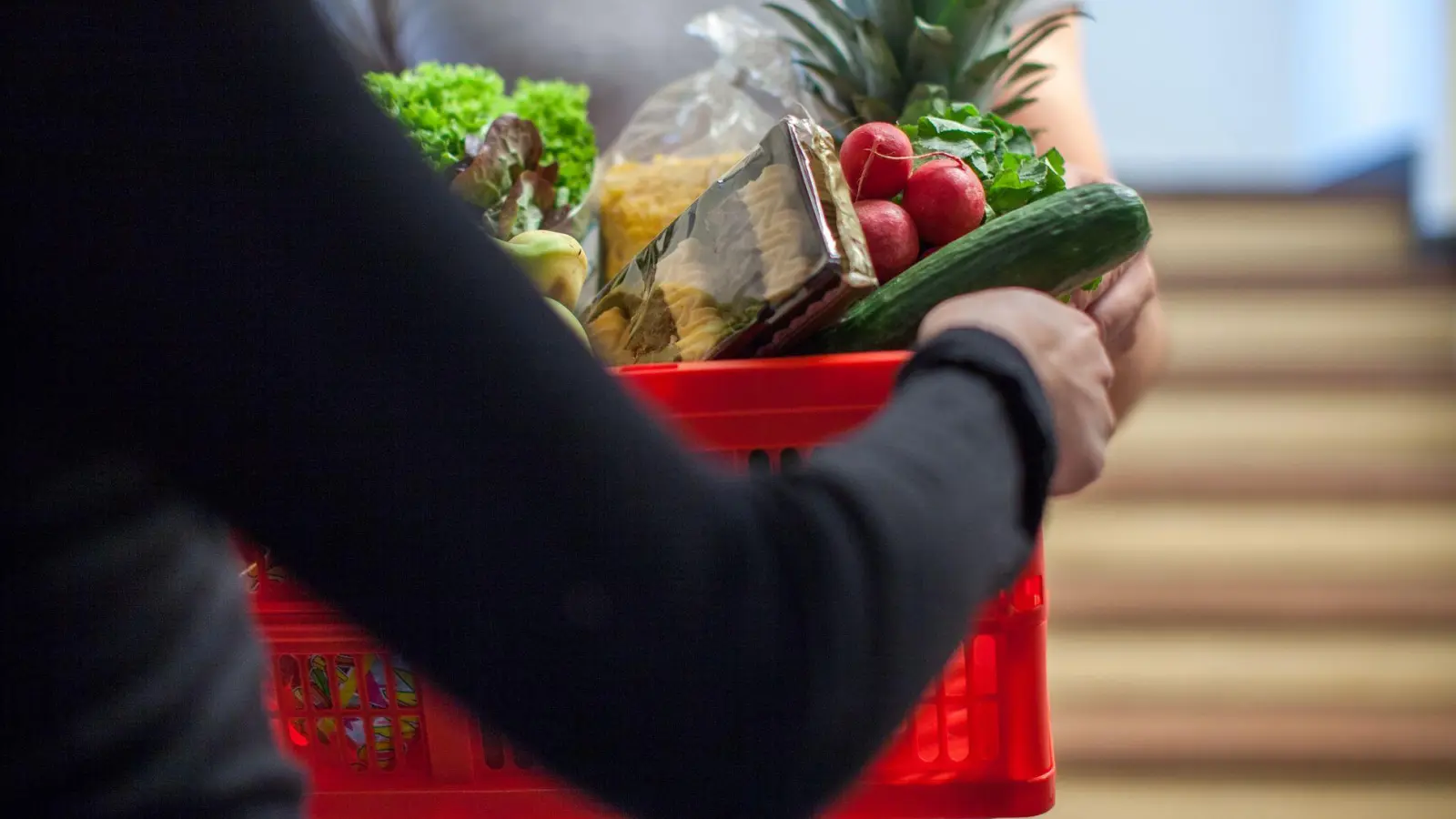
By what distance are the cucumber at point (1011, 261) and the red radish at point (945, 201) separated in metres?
0.05

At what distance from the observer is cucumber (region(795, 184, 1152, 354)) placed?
0.69 metres

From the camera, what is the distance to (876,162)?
2.58 ft

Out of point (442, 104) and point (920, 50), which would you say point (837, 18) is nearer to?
point (920, 50)

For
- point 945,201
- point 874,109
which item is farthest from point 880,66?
point 945,201

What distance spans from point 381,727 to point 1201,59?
2.82m

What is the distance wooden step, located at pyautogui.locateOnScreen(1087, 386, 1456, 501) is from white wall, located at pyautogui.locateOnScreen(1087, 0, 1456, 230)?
20.3 inches

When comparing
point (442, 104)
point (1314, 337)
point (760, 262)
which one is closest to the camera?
point (760, 262)

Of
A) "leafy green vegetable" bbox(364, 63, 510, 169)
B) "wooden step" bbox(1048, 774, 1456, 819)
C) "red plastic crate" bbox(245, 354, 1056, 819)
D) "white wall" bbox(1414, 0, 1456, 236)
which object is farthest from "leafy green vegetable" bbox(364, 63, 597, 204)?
"white wall" bbox(1414, 0, 1456, 236)

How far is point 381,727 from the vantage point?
74 cm

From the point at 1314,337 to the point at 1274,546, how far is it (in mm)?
529

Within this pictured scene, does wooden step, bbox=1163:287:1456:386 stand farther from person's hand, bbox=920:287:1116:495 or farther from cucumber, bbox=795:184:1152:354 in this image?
person's hand, bbox=920:287:1116:495

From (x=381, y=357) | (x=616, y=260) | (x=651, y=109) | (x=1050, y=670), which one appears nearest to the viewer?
(x=381, y=357)

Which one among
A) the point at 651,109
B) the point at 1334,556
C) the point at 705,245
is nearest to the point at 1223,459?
the point at 1334,556

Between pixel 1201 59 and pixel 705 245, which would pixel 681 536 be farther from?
pixel 1201 59
